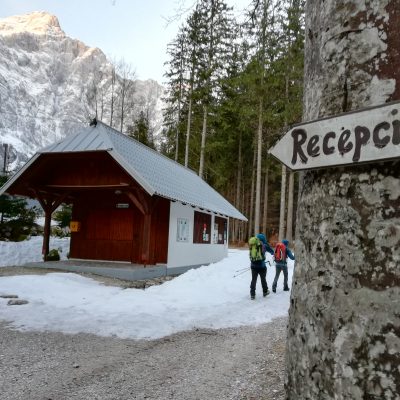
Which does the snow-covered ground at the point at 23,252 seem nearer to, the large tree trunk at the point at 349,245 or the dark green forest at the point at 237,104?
the dark green forest at the point at 237,104

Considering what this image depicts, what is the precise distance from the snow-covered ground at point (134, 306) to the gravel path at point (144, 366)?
0.55m

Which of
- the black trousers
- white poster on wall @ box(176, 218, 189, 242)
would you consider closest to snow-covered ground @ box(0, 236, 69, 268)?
white poster on wall @ box(176, 218, 189, 242)

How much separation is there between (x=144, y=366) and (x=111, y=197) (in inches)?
489

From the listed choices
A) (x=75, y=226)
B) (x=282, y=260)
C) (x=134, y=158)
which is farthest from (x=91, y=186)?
→ (x=282, y=260)

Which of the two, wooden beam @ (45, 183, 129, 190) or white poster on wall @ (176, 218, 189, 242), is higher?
wooden beam @ (45, 183, 129, 190)

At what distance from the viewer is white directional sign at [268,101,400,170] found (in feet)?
3.88

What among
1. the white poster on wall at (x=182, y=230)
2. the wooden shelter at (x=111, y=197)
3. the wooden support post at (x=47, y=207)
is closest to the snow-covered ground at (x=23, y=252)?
the wooden support post at (x=47, y=207)

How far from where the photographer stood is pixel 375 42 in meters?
1.31

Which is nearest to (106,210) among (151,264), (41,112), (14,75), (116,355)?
(151,264)

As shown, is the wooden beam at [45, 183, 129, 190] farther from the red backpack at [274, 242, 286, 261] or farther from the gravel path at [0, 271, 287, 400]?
the gravel path at [0, 271, 287, 400]

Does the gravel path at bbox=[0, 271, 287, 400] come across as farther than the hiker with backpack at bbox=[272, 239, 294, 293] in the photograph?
No

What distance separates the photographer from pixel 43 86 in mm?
97750

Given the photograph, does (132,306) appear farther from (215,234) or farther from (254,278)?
(215,234)

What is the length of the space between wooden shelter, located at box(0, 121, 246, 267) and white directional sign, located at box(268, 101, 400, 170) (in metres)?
11.7
